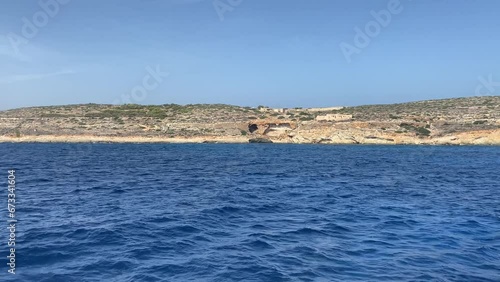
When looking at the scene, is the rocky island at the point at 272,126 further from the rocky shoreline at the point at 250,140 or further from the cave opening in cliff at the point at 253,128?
the cave opening in cliff at the point at 253,128

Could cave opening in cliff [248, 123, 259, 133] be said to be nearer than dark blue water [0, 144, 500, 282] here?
No

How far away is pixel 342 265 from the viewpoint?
11.6 m

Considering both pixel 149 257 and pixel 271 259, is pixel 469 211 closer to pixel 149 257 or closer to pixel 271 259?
pixel 271 259

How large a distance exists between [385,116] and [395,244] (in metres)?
98.9

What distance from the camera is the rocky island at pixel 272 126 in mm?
94438

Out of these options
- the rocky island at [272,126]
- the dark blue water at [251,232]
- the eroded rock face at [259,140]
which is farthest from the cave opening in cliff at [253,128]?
the dark blue water at [251,232]

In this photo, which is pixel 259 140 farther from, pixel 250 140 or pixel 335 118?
pixel 335 118

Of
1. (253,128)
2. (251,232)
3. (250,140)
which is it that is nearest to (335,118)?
(253,128)

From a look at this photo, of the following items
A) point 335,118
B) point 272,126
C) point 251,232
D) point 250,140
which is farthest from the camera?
point 272,126

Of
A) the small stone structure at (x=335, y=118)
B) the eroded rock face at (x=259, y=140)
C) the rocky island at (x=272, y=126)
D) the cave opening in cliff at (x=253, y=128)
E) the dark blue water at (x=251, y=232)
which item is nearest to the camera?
the dark blue water at (x=251, y=232)

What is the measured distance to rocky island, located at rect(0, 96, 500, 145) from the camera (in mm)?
94438

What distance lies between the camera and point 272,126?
11119 centimetres
